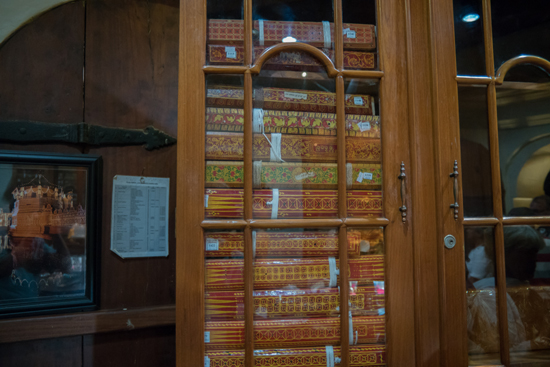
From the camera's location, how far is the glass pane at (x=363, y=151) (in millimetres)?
1065

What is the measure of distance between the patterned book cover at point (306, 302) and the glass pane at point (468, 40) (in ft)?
2.87

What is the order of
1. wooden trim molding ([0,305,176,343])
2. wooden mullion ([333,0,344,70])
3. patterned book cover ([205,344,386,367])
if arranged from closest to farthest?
1. patterned book cover ([205,344,386,367])
2. wooden mullion ([333,0,344,70])
3. wooden trim molding ([0,305,176,343])

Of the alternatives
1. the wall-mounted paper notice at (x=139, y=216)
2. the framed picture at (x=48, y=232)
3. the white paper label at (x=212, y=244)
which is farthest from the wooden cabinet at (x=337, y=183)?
the framed picture at (x=48, y=232)

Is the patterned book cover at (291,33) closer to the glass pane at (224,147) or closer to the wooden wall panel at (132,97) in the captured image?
the glass pane at (224,147)

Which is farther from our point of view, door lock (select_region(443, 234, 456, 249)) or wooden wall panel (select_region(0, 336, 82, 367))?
wooden wall panel (select_region(0, 336, 82, 367))

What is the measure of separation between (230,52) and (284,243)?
687 mm

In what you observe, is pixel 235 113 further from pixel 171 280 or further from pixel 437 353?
pixel 437 353

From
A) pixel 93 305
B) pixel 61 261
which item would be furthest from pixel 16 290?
pixel 93 305

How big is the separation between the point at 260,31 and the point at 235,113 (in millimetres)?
310

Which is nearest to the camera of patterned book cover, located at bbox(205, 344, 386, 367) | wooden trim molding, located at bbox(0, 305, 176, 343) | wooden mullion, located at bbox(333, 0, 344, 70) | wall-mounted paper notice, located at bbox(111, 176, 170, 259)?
patterned book cover, located at bbox(205, 344, 386, 367)

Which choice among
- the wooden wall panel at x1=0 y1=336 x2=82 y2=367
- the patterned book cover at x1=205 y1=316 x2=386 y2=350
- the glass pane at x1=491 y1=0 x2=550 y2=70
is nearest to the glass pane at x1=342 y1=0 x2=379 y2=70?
the glass pane at x1=491 y1=0 x2=550 y2=70

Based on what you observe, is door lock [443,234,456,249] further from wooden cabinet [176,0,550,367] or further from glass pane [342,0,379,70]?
glass pane [342,0,379,70]

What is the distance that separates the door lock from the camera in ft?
3.41

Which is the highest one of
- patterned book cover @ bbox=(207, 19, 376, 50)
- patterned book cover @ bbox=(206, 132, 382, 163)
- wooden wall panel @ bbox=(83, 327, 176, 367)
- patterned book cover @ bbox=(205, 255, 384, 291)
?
patterned book cover @ bbox=(207, 19, 376, 50)
